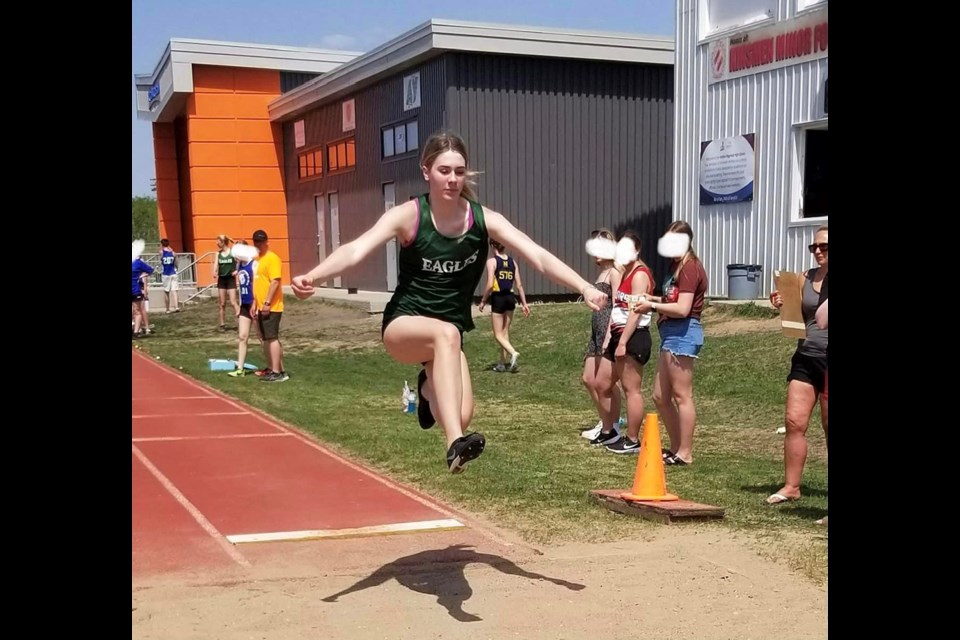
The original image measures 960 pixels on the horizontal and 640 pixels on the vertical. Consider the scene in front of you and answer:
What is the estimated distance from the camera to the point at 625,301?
8500 mm

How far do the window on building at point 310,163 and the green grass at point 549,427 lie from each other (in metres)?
12.0

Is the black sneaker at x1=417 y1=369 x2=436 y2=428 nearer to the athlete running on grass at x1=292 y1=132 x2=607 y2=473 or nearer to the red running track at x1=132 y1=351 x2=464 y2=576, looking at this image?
the athlete running on grass at x1=292 y1=132 x2=607 y2=473

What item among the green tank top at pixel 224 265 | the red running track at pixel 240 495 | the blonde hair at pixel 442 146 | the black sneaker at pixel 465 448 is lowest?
the red running track at pixel 240 495

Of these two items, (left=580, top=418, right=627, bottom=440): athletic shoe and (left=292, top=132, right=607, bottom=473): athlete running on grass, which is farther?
(left=580, top=418, right=627, bottom=440): athletic shoe

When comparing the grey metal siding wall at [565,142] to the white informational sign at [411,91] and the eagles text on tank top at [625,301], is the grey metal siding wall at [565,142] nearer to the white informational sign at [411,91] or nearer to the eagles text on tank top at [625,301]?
the white informational sign at [411,91]

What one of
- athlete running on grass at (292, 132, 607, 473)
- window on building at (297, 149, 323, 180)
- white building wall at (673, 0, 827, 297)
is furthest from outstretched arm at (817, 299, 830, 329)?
window on building at (297, 149, 323, 180)

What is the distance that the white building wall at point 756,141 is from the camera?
1839cm

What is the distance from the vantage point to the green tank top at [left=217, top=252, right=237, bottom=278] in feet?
69.9

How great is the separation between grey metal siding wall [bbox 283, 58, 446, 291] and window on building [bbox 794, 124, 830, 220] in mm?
8330

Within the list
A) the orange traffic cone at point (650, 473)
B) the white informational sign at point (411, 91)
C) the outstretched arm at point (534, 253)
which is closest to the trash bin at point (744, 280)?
the white informational sign at point (411, 91)

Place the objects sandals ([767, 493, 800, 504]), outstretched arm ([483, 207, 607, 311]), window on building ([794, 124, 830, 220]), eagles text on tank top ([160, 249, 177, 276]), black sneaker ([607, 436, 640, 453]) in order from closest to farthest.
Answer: outstretched arm ([483, 207, 607, 311]), sandals ([767, 493, 800, 504]), black sneaker ([607, 436, 640, 453]), window on building ([794, 124, 830, 220]), eagles text on tank top ([160, 249, 177, 276])
